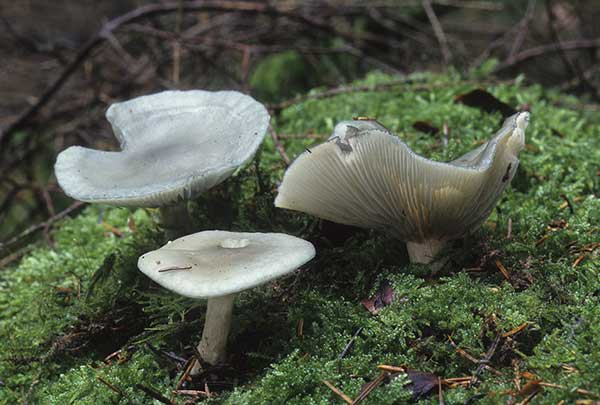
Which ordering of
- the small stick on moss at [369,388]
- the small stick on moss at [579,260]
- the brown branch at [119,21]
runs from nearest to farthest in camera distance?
the small stick on moss at [369,388], the small stick on moss at [579,260], the brown branch at [119,21]

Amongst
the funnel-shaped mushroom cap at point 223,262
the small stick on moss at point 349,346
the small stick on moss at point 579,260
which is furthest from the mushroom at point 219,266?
the small stick on moss at point 579,260

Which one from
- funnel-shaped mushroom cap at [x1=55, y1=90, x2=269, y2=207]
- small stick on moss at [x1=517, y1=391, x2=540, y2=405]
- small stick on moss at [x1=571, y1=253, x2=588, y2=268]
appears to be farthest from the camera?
small stick on moss at [x1=571, y1=253, x2=588, y2=268]

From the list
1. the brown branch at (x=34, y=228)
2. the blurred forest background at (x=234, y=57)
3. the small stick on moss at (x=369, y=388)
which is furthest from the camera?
the blurred forest background at (x=234, y=57)

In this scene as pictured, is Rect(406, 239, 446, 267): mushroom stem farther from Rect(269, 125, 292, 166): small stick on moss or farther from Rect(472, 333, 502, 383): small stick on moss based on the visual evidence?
Rect(269, 125, 292, 166): small stick on moss

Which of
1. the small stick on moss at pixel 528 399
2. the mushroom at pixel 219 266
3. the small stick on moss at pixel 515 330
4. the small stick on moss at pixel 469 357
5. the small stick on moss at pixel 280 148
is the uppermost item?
the mushroom at pixel 219 266

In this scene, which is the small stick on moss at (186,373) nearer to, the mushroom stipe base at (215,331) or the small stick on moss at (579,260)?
the mushroom stipe base at (215,331)

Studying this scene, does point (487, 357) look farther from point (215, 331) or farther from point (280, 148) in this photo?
point (280, 148)

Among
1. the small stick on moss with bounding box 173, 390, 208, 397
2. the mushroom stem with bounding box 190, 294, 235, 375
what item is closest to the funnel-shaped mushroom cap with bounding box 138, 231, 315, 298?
the mushroom stem with bounding box 190, 294, 235, 375

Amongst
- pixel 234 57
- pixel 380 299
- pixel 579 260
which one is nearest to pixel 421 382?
pixel 380 299

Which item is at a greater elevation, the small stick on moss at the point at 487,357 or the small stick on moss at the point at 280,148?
the small stick on moss at the point at 280,148
